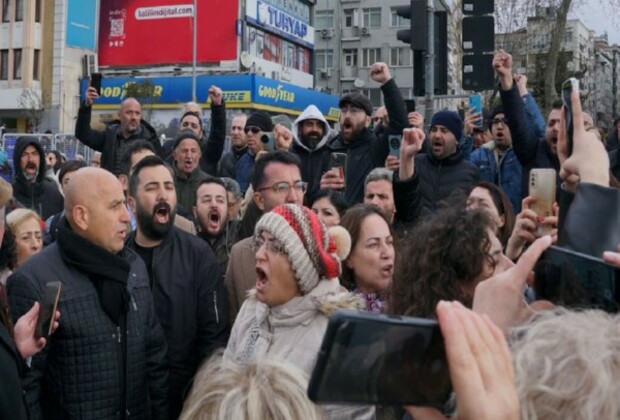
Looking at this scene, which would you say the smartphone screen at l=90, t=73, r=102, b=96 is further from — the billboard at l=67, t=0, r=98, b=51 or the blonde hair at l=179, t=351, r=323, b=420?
the billboard at l=67, t=0, r=98, b=51

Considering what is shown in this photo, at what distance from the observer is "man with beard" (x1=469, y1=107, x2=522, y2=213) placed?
21.4 feet

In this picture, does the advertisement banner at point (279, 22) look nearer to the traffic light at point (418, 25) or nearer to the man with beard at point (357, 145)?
the traffic light at point (418, 25)

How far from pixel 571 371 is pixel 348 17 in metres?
68.0

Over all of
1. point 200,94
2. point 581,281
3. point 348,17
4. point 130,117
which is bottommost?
point 581,281

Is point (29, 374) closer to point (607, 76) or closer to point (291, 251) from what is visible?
point (291, 251)

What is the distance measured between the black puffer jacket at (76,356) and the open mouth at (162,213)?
0.75 m

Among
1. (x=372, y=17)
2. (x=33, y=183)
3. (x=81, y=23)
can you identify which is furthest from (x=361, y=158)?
(x=372, y=17)

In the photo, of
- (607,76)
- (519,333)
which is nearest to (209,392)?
(519,333)

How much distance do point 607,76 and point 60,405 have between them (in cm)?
12616

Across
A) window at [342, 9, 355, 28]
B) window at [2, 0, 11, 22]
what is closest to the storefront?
window at [2, 0, 11, 22]

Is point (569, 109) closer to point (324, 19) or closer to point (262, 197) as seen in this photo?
point (262, 197)

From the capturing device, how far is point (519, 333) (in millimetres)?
1457

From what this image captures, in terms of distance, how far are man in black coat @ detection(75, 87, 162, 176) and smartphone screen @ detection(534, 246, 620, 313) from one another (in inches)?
252

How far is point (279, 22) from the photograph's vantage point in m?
51.9
